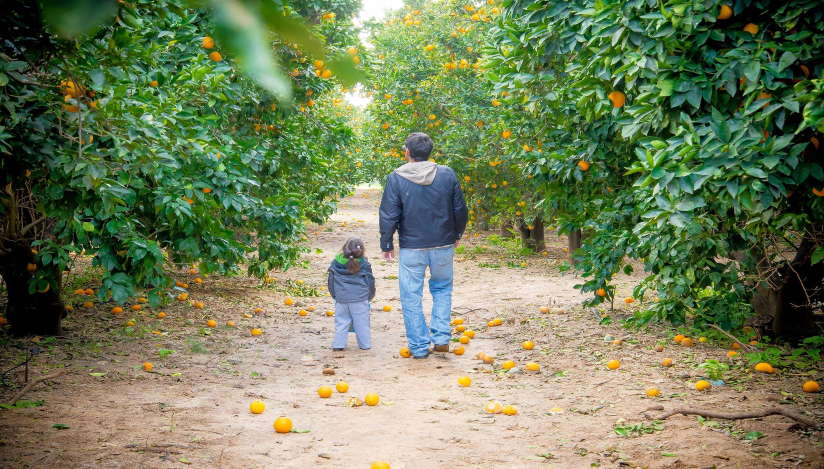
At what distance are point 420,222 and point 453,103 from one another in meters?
7.39

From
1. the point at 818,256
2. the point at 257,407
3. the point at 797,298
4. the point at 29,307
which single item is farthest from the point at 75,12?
the point at 797,298

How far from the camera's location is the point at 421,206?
17.1 ft

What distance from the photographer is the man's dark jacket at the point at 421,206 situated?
5203 millimetres

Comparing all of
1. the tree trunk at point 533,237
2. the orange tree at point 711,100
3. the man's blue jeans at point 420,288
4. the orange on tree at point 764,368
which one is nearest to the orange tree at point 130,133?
the man's blue jeans at point 420,288

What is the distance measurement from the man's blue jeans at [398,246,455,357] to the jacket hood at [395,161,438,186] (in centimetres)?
54

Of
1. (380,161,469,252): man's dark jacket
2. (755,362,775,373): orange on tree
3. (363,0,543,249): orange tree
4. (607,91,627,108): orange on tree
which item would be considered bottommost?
(755,362,775,373): orange on tree

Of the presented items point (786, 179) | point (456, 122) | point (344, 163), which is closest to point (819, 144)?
point (786, 179)

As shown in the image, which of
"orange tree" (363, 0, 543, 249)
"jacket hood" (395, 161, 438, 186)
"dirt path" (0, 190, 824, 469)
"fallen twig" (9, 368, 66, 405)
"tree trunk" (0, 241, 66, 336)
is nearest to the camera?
"dirt path" (0, 190, 824, 469)

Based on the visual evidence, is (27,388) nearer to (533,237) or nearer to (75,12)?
(75,12)

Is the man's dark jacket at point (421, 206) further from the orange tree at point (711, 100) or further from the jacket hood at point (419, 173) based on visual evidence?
the orange tree at point (711, 100)

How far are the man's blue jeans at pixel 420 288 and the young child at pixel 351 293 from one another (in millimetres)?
488

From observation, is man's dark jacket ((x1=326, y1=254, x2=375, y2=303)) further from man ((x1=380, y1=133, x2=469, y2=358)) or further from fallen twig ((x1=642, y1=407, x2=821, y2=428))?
fallen twig ((x1=642, y1=407, x2=821, y2=428))

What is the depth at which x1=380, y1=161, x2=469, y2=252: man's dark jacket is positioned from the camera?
5203mm

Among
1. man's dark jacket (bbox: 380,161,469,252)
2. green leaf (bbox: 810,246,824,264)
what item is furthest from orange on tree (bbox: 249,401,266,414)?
green leaf (bbox: 810,246,824,264)
